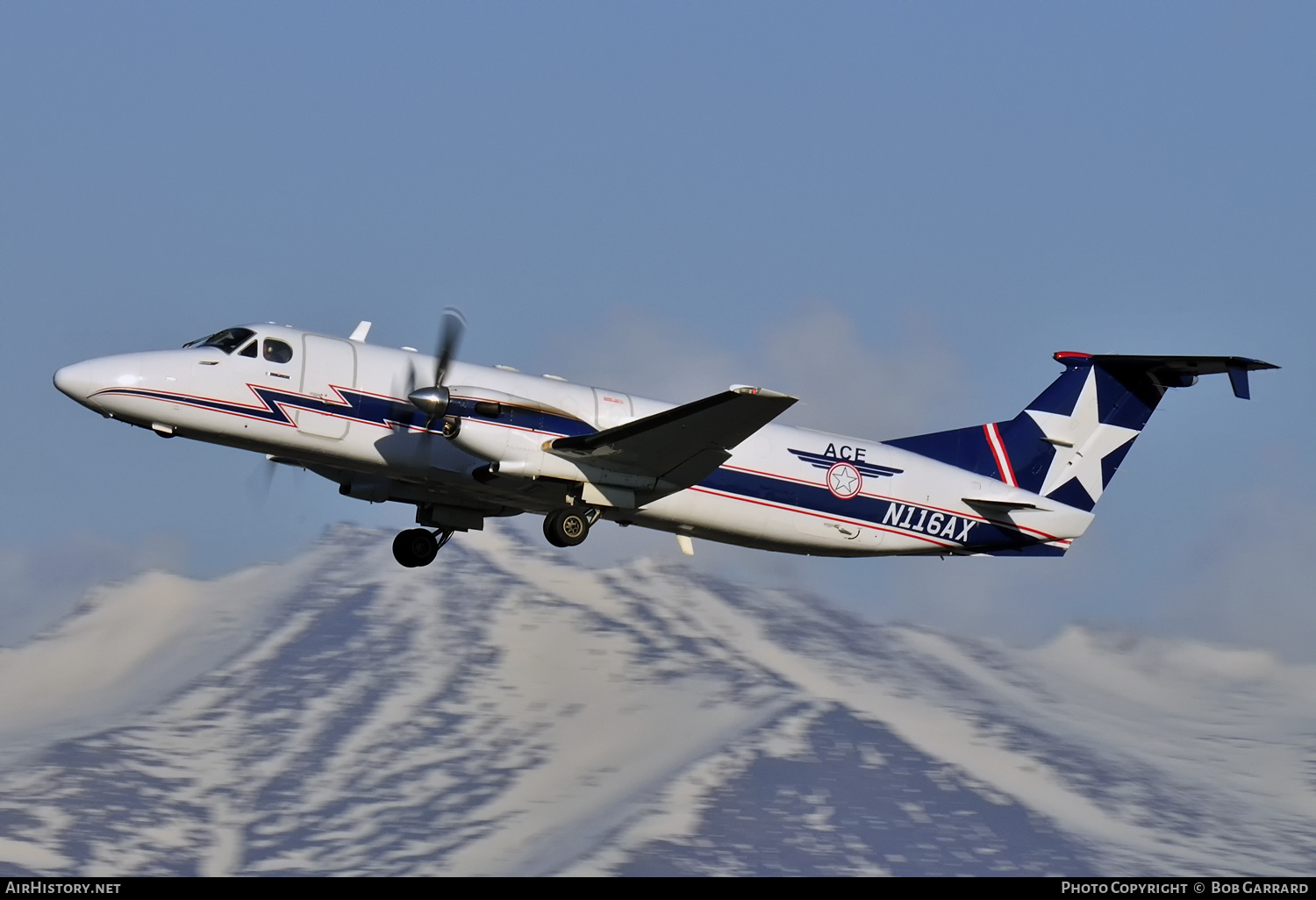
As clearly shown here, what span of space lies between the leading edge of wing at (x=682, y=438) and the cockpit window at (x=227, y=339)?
15.0 ft

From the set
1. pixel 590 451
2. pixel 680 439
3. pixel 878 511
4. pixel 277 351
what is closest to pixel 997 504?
pixel 878 511

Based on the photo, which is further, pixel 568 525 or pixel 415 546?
pixel 415 546

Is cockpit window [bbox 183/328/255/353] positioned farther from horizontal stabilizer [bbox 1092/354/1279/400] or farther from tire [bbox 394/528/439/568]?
horizontal stabilizer [bbox 1092/354/1279/400]

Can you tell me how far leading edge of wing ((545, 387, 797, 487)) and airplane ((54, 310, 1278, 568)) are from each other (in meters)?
0.03

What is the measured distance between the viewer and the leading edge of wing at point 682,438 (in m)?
20.3

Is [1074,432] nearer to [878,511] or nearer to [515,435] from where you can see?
[878,511]

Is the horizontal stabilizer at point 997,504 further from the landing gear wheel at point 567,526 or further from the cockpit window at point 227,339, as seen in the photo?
the cockpit window at point 227,339

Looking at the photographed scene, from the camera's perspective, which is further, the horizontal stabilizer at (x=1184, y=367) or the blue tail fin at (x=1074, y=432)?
the blue tail fin at (x=1074, y=432)

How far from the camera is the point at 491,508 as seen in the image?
2405cm

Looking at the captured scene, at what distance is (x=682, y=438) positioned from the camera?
21281 millimetres

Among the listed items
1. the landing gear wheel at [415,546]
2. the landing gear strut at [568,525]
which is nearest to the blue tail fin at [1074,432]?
the landing gear strut at [568,525]

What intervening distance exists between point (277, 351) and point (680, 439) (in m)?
5.84
